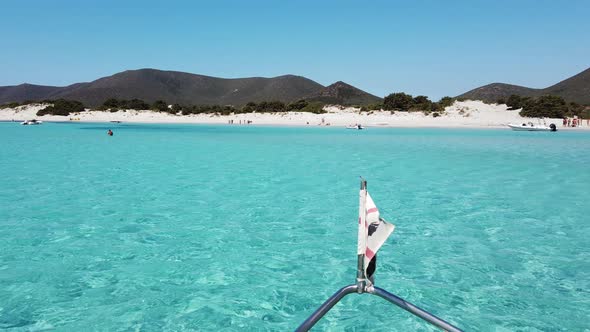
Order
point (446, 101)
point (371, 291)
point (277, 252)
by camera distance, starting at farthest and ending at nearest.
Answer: point (446, 101) < point (277, 252) < point (371, 291)

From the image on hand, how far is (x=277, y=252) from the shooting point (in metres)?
9.93

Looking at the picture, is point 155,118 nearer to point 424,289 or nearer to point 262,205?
point 262,205

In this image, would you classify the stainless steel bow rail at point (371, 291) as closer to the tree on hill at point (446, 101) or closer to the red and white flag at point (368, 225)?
the red and white flag at point (368, 225)

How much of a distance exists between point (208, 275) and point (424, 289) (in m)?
4.22

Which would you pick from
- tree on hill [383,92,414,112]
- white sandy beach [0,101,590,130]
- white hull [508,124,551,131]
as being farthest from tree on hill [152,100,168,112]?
white hull [508,124,551,131]

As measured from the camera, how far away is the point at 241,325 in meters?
6.64

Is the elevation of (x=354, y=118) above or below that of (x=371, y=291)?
above

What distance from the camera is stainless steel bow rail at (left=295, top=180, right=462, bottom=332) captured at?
174 inches

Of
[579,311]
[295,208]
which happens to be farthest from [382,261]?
[295,208]

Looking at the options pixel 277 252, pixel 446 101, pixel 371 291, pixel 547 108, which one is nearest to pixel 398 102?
pixel 446 101

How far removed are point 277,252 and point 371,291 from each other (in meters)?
5.21

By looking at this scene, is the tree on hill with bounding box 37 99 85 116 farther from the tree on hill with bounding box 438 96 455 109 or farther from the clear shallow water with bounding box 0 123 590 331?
the clear shallow water with bounding box 0 123 590 331

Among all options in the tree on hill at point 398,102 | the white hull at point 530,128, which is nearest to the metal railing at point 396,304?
the white hull at point 530,128

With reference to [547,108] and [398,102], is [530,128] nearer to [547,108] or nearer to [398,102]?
[547,108]
